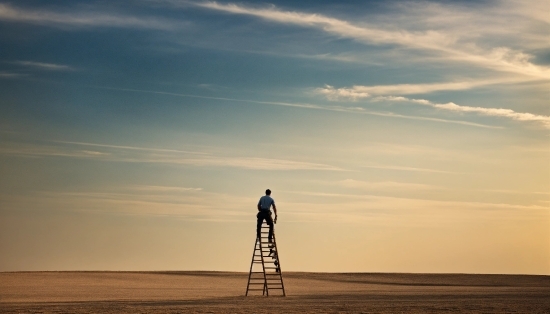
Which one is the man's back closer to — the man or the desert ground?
the man

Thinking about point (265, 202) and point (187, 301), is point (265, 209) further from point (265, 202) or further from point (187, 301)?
point (187, 301)

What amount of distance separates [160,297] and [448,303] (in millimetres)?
10974

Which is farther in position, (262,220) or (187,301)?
(262,220)

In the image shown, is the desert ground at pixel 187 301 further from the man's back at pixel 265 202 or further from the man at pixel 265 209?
the man's back at pixel 265 202

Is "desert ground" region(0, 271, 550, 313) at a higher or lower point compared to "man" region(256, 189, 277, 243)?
lower

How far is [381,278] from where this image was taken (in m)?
56.9

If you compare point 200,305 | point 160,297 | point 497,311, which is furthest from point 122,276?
point 497,311

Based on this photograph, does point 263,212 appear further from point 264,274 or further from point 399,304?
point 399,304

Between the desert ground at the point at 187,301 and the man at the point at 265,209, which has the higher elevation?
the man at the point at 265,209

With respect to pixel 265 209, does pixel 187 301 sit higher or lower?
lower

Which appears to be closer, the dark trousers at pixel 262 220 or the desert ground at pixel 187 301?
the desert ground at pixel 187 301

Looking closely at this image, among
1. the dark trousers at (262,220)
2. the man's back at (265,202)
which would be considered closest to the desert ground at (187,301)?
the dark trousers at (262,220)

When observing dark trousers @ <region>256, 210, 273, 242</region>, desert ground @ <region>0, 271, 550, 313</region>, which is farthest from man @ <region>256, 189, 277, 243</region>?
desert ground @ <region>0, 271, 550, 313</region>

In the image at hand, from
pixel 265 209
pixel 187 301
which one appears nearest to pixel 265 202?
pixel 265 209
